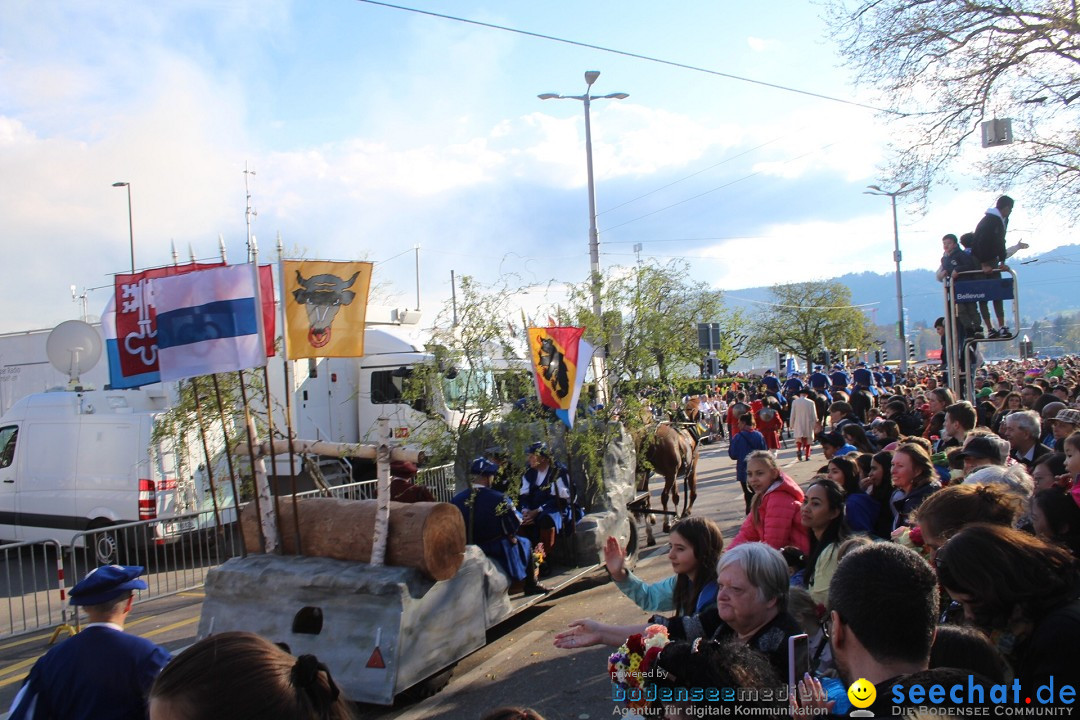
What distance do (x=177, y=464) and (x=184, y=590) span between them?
217 centimetres

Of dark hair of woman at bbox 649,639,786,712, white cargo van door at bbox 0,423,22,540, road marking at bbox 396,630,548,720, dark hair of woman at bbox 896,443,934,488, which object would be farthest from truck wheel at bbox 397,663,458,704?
white cargo van door at bbox 0,423,22,540

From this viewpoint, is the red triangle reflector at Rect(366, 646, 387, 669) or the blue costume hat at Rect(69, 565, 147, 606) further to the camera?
the red triangle reflector at Rect(366, 646, 387, 669)

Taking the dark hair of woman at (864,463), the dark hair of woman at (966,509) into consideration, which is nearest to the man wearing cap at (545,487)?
the dark hair of woman at (864,463)

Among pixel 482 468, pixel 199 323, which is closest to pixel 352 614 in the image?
pixel 482 468

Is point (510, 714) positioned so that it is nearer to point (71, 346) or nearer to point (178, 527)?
point (178, 527)

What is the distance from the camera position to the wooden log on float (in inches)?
219

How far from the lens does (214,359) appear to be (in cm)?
553

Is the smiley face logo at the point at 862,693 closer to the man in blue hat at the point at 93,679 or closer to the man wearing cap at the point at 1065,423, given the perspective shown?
the man in blue hat at the point at 93,679

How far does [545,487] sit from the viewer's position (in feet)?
28.0

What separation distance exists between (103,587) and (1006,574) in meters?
3.41

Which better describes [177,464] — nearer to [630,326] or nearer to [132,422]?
[132,422]

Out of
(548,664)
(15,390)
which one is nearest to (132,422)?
(548,664)

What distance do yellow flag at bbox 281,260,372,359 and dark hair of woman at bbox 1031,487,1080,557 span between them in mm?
4223

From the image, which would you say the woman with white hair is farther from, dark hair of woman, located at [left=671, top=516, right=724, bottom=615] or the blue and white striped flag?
the blue and white striped flag
